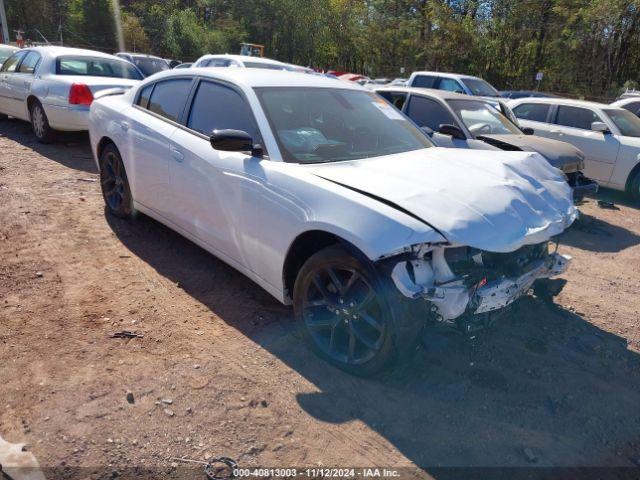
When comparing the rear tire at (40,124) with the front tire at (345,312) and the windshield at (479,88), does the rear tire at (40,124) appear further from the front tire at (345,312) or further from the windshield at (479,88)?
the windshield at (479,88)

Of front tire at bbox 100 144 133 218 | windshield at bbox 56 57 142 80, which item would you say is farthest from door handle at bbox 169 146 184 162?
windshield at bbox 56 57 142 80

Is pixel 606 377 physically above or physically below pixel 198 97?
below

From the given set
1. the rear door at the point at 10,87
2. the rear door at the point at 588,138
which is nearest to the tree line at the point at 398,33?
the rear door at the point at 588,138

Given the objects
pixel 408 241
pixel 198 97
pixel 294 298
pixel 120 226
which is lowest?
pixel 120 226

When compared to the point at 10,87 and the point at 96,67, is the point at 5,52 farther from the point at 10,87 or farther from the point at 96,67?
the point at 96,67

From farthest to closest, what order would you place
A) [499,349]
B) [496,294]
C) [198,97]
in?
[198,97]
[499,349]
[496,294]

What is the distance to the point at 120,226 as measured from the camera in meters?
5.41

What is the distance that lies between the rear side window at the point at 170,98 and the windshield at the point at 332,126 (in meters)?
0.97

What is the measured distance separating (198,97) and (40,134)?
5.63 metres

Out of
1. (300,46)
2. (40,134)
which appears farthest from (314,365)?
(300,46)

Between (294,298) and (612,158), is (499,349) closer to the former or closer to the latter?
(294,298)

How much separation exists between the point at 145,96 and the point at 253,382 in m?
3.25

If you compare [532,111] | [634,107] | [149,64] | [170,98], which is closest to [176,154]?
[170,98]

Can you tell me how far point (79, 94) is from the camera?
7.87 meters
